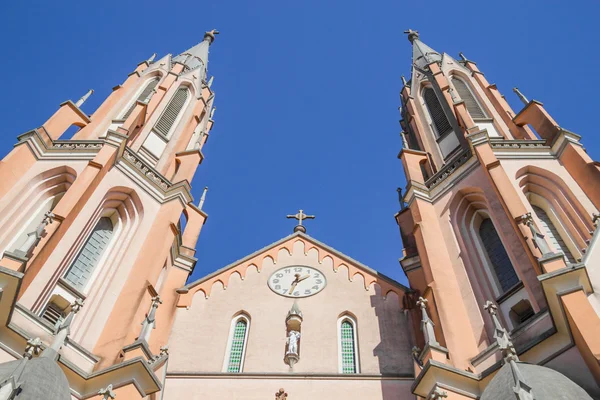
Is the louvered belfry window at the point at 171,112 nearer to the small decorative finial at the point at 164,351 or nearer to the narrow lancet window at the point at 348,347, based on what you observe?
the small decorative finial at the point at 164,351

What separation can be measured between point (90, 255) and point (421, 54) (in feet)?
61.8

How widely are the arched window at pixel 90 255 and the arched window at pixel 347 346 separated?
6793 millimetres

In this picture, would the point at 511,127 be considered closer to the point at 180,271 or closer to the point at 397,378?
the point at 397,378

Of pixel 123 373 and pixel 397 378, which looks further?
pixel 397 378

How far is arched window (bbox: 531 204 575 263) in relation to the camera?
555 inches

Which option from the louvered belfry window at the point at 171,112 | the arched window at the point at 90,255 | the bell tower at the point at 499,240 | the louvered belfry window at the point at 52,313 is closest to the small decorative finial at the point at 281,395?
the bell tower at the point at 499,240

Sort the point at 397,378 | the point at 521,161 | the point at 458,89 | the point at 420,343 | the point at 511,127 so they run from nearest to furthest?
1. the point at 397,378
2. the point at 420,343
3. the point at 521,161
4. the point at 511,127
5. the point at 458,89

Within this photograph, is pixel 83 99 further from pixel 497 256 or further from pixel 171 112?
pixel 497 256

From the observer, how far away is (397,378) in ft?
44.8

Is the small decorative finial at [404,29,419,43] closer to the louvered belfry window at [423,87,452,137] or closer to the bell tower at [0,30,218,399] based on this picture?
the louvered belfry window at [423,87,452,137]

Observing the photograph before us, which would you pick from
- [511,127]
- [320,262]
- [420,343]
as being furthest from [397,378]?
[511,127]

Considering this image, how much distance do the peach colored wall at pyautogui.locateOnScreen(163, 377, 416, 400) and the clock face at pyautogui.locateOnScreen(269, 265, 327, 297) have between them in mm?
3504

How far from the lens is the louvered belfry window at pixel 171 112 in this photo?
21.2 meters

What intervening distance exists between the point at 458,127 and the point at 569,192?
566 centimetres
